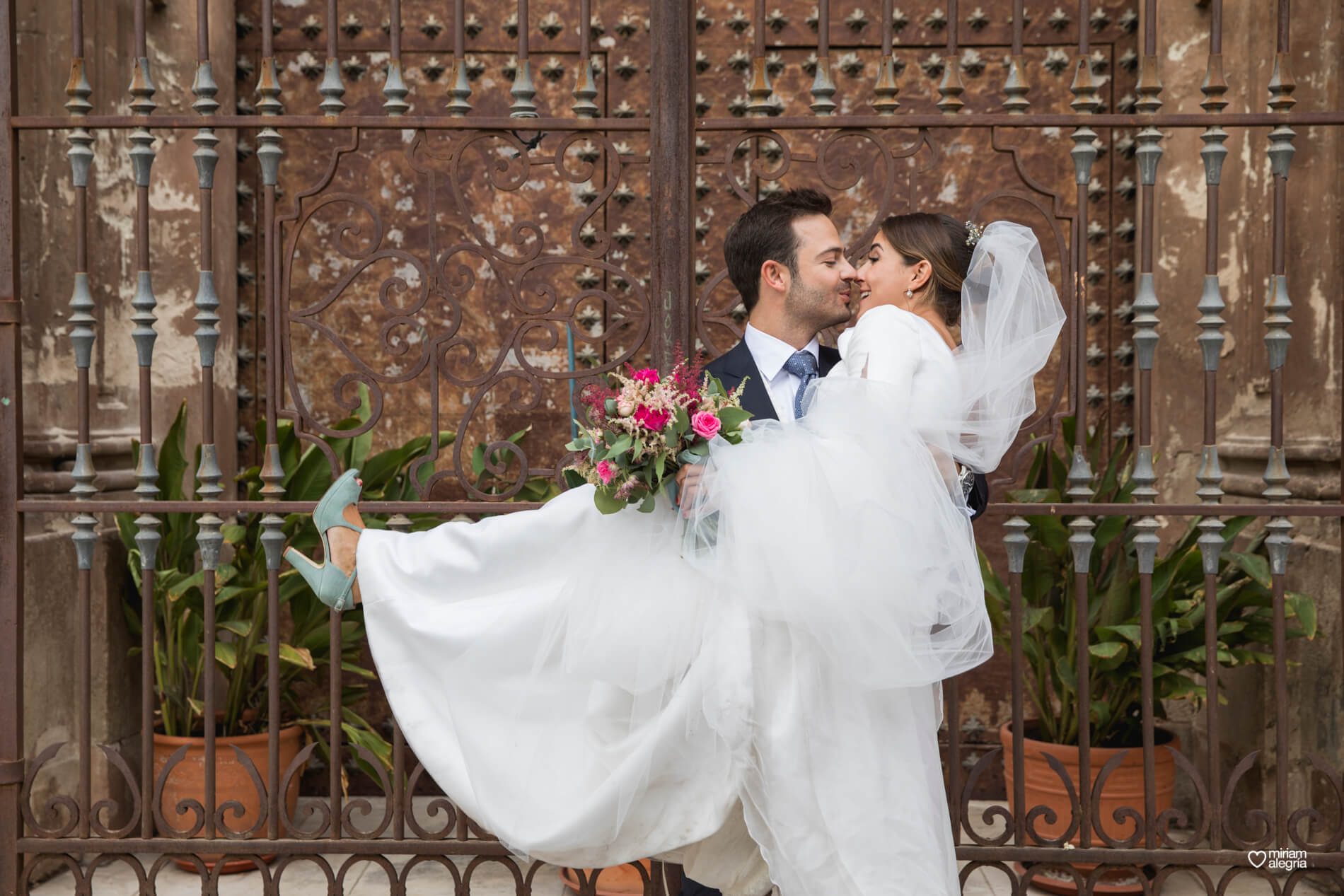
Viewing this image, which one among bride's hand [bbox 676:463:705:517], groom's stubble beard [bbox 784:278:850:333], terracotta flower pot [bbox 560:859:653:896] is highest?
groom's stubble beard [bbox 784:278:850:333]

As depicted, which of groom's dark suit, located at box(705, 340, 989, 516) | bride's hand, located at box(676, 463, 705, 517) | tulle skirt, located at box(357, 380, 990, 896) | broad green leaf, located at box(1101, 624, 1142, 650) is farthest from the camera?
broad green leaf, located at box(1101, 624, 1142, 650)

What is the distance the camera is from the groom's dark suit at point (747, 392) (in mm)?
2932

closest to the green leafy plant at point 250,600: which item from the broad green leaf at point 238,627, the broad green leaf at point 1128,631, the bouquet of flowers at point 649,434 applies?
the broad green leaf at point 238,627

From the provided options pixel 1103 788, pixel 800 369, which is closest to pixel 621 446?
pixel 800 369

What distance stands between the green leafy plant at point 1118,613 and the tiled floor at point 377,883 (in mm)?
531

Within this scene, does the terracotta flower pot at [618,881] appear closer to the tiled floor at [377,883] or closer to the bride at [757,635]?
the tiled floor at [377,883]

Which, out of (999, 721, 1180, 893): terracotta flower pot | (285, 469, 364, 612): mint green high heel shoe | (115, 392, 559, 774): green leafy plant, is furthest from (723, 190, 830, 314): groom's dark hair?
(999, 721, 1180, 893): terracotta flower pot

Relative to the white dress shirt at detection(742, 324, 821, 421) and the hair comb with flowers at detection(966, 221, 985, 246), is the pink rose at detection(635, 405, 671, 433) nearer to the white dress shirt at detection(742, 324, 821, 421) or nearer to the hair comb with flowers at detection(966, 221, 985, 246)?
the white dress shirt at detection(742, 324, 821, 421)

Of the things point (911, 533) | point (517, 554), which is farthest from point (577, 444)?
point (911, 533)

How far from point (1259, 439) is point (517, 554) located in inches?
112

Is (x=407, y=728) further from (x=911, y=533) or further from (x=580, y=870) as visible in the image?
(x=911, y=533)

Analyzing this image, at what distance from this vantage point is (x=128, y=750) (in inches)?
165

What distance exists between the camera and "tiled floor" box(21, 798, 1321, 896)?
3781 millimetres

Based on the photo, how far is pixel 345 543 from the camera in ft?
9.16
